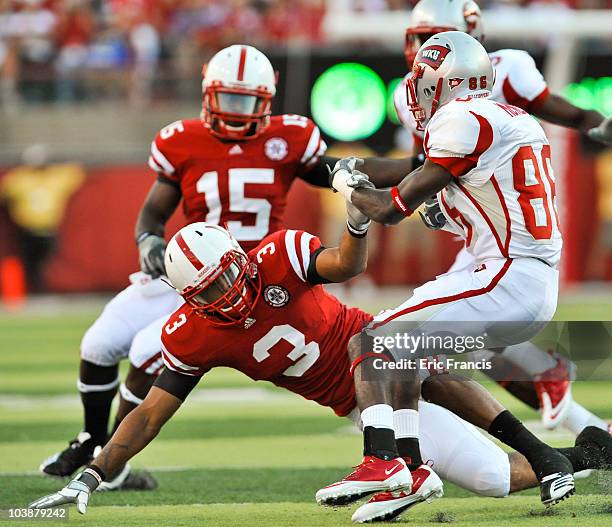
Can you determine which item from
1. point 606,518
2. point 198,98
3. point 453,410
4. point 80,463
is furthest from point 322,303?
point 198,98

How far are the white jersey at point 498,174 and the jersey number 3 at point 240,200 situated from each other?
1.24 metres

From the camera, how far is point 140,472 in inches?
219

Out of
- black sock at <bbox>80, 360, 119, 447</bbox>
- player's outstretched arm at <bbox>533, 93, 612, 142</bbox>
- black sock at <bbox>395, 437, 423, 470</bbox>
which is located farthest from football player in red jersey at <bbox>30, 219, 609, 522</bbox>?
player's outstretched arm at <bbox>533, 93, 612, 142</bbox>

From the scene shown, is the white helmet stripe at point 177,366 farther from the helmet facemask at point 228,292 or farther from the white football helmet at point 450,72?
the white football helmet at point 450,72

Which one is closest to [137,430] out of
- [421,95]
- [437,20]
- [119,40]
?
[421,95]

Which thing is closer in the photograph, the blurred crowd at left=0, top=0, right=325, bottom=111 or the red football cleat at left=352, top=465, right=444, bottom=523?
the red football cleat at left=352, top=465, right=444, bottom=523

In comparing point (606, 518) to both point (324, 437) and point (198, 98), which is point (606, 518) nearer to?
point (324, 437)

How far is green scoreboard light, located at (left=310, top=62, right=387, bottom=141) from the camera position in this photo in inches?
488

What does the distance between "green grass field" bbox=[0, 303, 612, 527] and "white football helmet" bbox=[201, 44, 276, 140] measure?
161 centimetres

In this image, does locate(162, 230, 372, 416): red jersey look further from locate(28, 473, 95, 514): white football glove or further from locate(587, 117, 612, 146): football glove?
locate(587, 117, 612, 146): football glove

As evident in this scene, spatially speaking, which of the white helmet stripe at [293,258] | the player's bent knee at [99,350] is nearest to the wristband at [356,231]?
the white helmet stripe at [293,258]

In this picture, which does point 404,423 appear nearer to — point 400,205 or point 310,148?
point 400,205

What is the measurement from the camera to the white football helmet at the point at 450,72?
183 inches

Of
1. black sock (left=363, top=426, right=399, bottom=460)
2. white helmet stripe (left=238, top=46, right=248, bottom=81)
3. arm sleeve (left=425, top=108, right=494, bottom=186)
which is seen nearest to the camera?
black sock (left=363, top=426, right=399, bottom=460)
